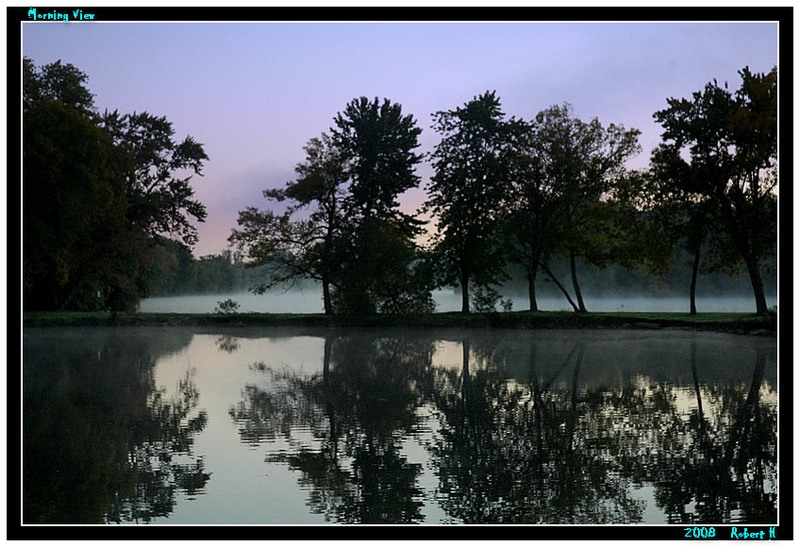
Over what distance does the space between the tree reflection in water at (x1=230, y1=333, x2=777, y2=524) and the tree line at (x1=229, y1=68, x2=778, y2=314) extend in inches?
609

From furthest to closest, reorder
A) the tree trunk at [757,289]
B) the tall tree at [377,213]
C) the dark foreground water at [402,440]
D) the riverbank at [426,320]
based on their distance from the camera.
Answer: the tall tree at [377,213], the riverbank at [426,320], the tree trunk at [757,289], the dark foreground water at [402,440]

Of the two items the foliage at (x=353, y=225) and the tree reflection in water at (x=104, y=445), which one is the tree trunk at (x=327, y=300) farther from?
the tree reflection in water at (x=104, y=445)

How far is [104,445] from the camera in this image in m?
8.97

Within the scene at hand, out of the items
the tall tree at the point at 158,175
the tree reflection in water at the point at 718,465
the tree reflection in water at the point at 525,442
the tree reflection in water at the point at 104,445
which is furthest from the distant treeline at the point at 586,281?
the tree reflection in water at the point at 718,465

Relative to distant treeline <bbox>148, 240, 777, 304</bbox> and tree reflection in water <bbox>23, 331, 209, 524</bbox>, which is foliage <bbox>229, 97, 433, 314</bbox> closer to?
tree reflection in water <bbox>23, 331, 209, 524</bbox>

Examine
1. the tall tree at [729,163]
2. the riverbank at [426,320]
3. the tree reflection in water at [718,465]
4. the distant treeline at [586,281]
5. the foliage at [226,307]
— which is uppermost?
the tall tree at [729,163]

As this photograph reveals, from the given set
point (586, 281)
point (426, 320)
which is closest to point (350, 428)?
point (426, 320)

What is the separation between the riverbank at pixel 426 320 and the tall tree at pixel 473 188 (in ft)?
15.6

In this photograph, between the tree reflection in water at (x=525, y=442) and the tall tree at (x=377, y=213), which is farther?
the tall tree at (x=377, y=213)

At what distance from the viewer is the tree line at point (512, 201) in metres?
29.4

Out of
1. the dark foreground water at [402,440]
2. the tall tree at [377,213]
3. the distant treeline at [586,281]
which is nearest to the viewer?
the dark foreground water at [402,440]

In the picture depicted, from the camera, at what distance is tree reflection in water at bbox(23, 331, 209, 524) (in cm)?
665

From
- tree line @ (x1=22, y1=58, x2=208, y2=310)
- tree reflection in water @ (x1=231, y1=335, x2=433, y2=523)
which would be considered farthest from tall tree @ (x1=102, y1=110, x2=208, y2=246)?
tree reflection in water @ (x1=231, y1=335, x2=433, y2=523)

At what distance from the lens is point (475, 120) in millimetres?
37688
